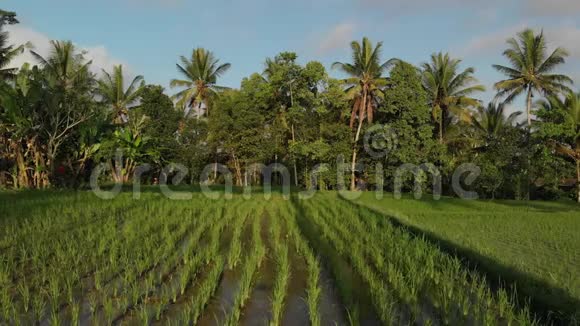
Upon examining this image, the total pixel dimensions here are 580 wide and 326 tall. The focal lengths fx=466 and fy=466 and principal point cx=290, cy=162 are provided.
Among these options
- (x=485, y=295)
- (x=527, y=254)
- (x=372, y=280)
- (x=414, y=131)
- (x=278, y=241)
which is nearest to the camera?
(x=485, y=295)

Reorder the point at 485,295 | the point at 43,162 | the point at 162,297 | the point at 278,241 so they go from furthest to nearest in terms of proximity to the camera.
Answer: the point at 43,162 → the point at 278,241 → the point at 485,295 → the point at 162,297

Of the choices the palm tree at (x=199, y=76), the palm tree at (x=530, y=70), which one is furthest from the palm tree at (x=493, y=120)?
the palm tree at (x=199, y=76)

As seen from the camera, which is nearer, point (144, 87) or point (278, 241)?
point (278, 241)

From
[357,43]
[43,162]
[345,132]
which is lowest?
[43,162]

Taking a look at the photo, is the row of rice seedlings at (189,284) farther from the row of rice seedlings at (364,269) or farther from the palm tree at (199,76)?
the palm tree at (199,76)

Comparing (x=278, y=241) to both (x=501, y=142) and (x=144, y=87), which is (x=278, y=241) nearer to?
(x=501, y=142)

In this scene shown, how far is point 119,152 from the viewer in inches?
636

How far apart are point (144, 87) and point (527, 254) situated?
21.3 metres

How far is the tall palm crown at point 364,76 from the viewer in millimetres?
19500

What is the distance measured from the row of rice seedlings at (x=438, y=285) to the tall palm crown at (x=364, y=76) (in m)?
14.4

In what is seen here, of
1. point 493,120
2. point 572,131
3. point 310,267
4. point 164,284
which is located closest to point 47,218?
point 164,284

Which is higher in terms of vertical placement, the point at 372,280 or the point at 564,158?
the point at 564,158

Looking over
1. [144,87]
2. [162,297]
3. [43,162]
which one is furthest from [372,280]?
[144,87]

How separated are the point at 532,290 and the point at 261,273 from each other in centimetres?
220
